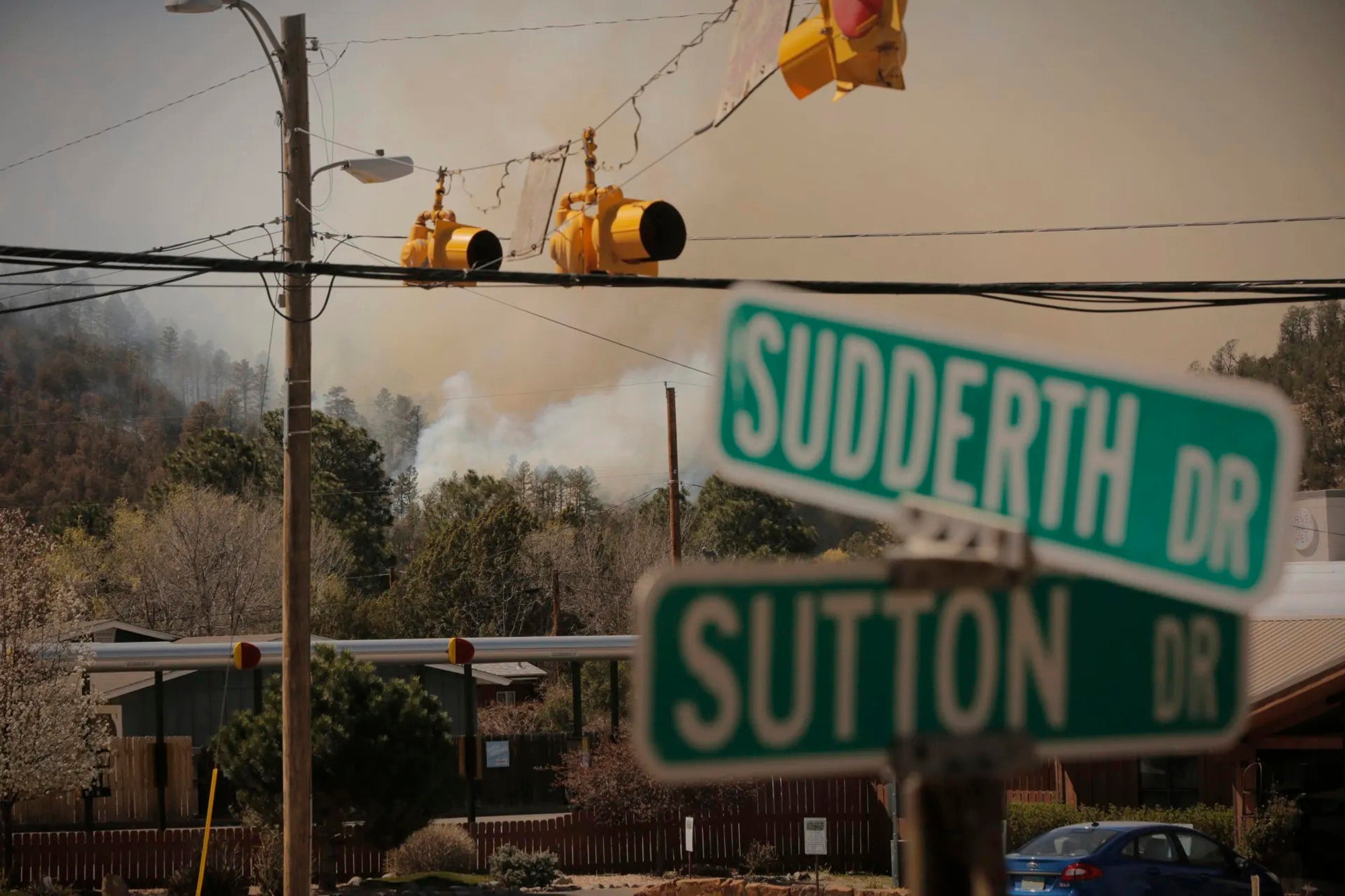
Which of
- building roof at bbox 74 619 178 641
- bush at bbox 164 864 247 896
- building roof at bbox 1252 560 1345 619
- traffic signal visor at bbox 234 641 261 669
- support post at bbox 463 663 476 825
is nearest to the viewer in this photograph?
bush at bbox 164 864 247 896

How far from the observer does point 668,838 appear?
101 feet

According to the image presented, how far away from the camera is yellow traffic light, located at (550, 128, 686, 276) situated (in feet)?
32.2

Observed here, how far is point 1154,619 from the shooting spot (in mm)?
2408

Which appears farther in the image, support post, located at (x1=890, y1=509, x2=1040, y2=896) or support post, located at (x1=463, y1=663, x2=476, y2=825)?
support post, located at (x1=463, y1=663, x2=476, y2=825)

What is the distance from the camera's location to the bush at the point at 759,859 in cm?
2922

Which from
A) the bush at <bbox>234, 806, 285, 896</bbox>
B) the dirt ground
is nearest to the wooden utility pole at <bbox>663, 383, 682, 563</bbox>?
the dirt ground

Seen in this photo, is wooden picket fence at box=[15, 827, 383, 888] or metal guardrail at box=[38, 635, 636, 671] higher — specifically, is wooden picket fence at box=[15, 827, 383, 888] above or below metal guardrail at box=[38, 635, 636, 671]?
below

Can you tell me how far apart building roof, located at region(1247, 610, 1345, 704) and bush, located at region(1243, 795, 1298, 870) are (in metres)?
2.07

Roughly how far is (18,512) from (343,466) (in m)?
70.9

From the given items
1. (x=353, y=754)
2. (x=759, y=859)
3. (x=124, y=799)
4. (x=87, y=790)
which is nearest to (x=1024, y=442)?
(x=353, y=754)

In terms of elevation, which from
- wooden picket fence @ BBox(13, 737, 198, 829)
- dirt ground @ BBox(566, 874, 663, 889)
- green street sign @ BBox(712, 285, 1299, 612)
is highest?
green street sign @ BBox(712, 285, 1299, 612)

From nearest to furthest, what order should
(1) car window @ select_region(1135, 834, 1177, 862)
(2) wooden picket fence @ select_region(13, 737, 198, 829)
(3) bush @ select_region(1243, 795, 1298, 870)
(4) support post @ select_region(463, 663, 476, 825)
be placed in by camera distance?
(1) car window @ select_region(1135, 834, 1177, 862), (3) bush @ select_region(1243, 795, 1298, 870), (4) support post @ select_region(463, 663, 476, 825), (2) wooden picket fence @ select_region(13, 737, 198, 829)

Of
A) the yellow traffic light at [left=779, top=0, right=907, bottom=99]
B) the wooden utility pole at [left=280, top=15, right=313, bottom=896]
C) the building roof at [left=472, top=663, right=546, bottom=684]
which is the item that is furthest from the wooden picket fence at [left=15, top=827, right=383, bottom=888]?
the building roof at [left=472, top=663, right=546, bottom=684]

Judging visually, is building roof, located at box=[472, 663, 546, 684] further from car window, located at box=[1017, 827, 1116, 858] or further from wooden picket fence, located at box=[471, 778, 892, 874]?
car window, located at box=[1017, 827, 1116, 858]
